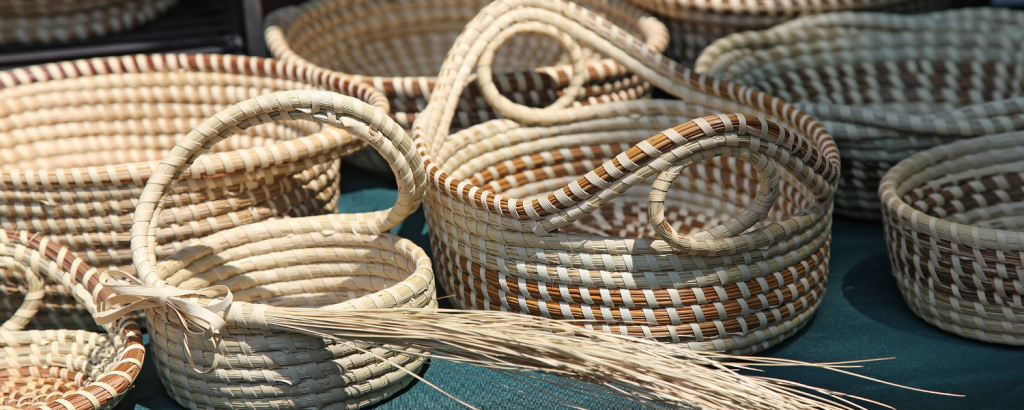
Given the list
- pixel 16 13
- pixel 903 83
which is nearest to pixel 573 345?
pixel 903 83

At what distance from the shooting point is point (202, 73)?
1.50 meters

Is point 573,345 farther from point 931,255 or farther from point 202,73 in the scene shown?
point 202,73

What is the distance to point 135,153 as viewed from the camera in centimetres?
153

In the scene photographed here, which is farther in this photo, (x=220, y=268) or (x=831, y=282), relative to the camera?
(x=831, y=282)

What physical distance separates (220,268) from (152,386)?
0.56 feet

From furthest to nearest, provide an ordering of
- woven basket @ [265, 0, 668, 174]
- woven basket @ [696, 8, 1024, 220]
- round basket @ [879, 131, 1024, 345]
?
1. woven basket @ [696, 8, 1024, 220]
2. woven basket @ [265, 0, 668, 174]
3. round basket @ [879, 131, 1024, 345]

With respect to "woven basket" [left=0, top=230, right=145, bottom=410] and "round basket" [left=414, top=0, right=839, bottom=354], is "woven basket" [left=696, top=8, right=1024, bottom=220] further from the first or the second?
"woven basket" [left=0, top=230, right=145, bottom=410]

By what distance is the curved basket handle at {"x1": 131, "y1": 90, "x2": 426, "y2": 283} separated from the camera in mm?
946

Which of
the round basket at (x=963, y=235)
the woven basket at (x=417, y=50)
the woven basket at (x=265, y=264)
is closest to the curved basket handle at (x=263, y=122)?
the woven basket at (x=265, y=264)

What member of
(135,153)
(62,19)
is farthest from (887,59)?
(62,19)

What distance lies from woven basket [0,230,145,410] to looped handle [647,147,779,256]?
0.63 m

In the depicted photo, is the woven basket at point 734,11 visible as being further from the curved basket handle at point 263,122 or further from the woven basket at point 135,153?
the curved basket handle at point 263,122

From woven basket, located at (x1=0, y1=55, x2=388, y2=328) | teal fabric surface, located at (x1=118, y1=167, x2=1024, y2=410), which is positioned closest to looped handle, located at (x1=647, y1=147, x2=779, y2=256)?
teal fabric surface, located at (x1=118, y1=167, x2=1024, y2=410)

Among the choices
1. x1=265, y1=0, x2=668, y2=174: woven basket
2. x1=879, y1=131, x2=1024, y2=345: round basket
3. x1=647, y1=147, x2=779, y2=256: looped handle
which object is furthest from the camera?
x1=265, y1=0, x2=668, y2=174: woven basket
